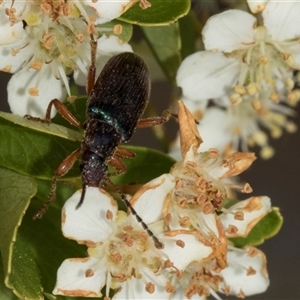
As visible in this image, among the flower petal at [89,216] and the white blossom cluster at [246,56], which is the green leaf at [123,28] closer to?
the white blossom cluster at [246,56]

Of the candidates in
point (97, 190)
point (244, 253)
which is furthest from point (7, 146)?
point (244, 253)

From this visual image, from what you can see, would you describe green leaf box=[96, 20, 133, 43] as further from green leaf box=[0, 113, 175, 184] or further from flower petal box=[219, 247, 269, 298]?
flower petal box=[219, 247, 269, 298]

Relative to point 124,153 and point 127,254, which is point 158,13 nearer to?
point 124,153

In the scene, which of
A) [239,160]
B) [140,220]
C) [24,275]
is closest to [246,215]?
[239,160]

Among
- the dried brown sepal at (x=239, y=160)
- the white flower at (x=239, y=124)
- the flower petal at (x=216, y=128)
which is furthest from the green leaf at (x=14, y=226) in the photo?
the flower petal at (x=216, y=128)

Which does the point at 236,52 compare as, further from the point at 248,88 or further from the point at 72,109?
the point at 72,109

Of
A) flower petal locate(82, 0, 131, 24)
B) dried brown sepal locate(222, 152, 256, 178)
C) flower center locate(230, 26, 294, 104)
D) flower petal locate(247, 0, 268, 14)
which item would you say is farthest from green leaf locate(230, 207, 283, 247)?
flower petal locate(82, 0, 131, 24)
